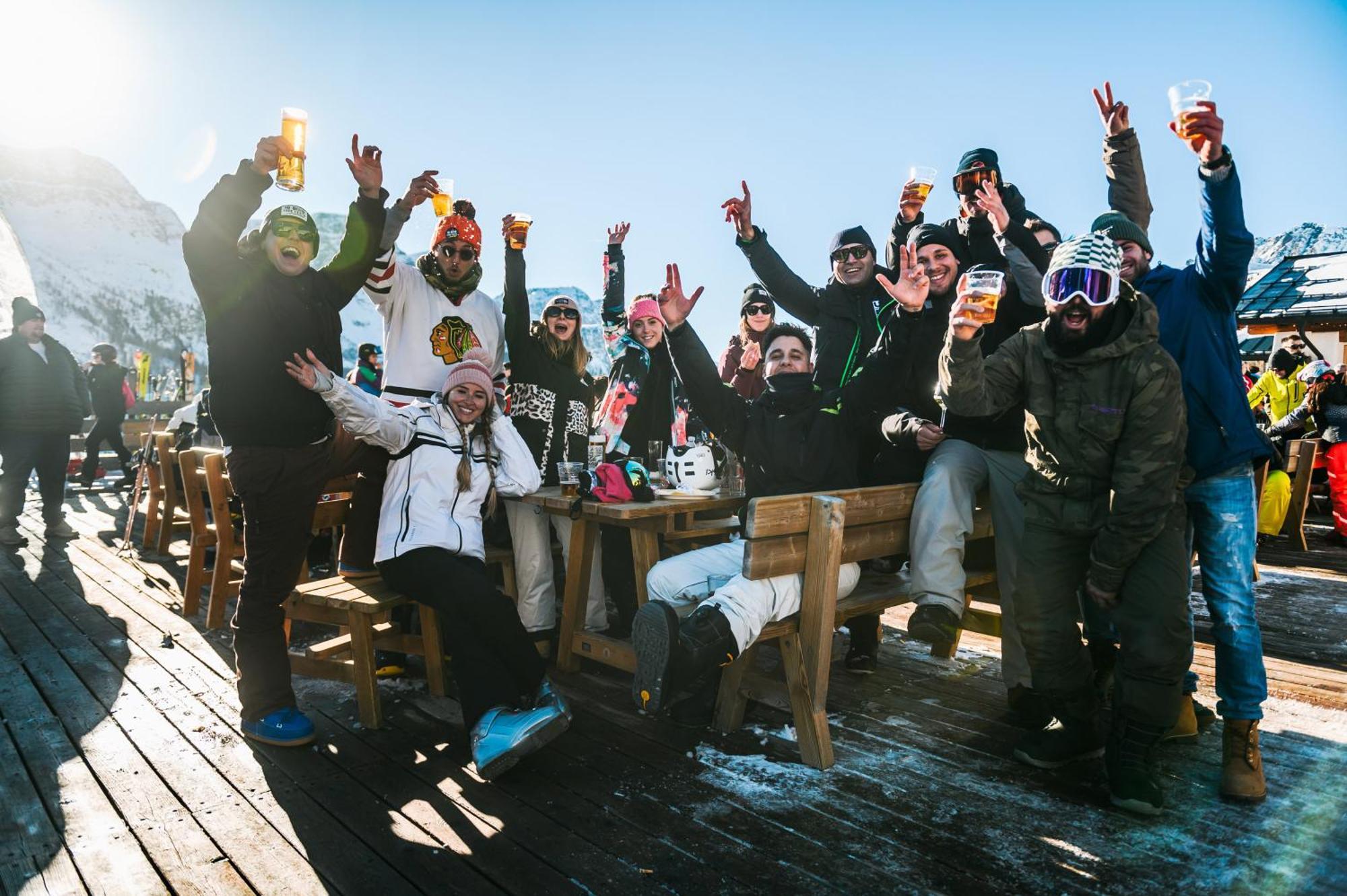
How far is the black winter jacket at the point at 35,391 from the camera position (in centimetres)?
697

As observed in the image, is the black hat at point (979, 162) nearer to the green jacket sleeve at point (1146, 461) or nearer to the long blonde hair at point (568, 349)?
the green jacket sleeve at point (1146, 461)

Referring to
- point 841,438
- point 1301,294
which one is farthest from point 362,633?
point 1301,294

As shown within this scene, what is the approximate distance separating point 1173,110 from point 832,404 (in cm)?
170

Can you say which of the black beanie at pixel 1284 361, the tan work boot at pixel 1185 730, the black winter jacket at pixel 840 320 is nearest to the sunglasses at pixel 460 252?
the black winter jacket at pixel 840 320

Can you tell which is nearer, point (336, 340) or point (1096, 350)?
point (1096, 350)

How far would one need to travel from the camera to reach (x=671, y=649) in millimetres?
2746

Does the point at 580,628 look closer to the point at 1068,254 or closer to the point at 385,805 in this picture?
the point at 385,805

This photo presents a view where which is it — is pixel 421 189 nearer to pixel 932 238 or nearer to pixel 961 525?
pixel 932 238

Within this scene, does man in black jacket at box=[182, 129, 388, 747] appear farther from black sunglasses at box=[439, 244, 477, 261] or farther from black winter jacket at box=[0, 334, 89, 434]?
black winter jacket at box=[0, 334, 89, 434]

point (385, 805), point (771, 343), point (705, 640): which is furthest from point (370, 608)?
point (771, 343)

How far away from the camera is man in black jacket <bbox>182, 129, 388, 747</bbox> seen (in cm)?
303

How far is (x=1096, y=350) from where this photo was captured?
105 inches

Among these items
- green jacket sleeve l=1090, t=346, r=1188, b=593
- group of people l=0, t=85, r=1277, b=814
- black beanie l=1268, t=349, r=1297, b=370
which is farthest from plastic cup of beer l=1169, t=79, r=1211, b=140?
black beanie l=1268, t=349, r=1297, b=370

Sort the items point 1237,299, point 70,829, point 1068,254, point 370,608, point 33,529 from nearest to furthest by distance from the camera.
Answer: point 70,829
point 1068,254
point 1237,299
point 370,608
point 33,529
